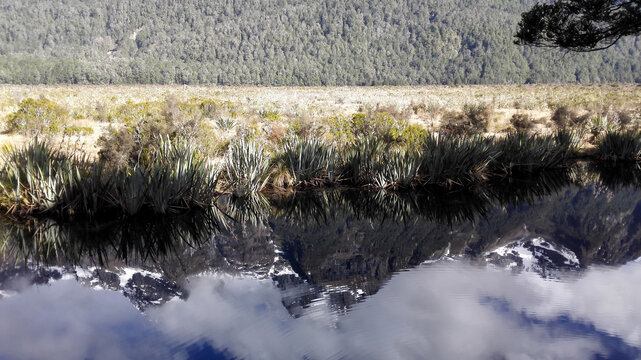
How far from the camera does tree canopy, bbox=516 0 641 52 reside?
11172mm

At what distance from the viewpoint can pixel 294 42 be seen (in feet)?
435

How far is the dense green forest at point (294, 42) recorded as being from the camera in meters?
118

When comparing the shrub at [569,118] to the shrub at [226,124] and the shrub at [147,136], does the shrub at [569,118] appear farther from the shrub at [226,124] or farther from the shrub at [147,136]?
the shrub at [147,136]

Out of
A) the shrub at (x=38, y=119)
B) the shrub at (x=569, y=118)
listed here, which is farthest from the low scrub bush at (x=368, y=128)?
the shrub at (x=38, y=119)

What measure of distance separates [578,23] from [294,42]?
418ft

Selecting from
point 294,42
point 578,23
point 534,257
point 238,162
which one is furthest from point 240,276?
point 294,42

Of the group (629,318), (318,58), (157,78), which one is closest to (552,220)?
(629,318)

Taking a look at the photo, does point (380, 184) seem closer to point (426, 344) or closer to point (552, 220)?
point (552, 220)

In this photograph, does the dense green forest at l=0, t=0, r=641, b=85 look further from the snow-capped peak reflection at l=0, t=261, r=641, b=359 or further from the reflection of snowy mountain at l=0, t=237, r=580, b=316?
the snow-capped peak reflection at l=0, t=261, r=641, b=359

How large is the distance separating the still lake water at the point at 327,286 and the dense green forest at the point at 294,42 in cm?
10306

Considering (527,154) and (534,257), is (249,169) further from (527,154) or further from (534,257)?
(527,154)

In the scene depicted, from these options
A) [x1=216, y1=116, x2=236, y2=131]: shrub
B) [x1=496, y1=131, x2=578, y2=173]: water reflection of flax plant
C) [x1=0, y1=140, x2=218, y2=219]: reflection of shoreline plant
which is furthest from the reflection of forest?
[x1=216, y1=116, x2=236, y2=131]: shrub

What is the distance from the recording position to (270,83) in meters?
111

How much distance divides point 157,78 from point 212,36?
39690 mm
